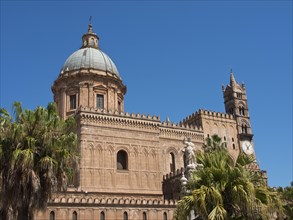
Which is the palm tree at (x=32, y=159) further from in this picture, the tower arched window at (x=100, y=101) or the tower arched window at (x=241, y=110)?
the tower arched window at (x=241, y=110)

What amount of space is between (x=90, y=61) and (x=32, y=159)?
2867cm

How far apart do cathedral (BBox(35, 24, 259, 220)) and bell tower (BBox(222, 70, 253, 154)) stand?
17cm

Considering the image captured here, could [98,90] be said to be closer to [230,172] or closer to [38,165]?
[38,165]

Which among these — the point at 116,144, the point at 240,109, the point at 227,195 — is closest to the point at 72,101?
the point at 116,144

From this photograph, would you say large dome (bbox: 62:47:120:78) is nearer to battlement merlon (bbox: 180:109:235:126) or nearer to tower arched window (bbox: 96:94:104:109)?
tower arched window (bbox: 96:94:104:109)

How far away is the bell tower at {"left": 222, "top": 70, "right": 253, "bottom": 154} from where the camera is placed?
47625 millimetres

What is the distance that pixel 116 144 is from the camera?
36781 mm

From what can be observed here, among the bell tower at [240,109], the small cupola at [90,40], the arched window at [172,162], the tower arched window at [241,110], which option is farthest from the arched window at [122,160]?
the tower arched window at [241,110]

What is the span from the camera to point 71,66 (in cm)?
4294

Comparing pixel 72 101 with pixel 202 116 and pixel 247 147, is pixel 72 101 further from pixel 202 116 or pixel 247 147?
pixel 247 147

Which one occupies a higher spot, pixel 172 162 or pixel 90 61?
pixel 90 61

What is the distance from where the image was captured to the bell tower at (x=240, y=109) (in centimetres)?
4762

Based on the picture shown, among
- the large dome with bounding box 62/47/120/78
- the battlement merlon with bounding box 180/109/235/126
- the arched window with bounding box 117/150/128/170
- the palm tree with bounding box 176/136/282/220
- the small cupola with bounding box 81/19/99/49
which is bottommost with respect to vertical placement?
the palm tree with bounding box 176/136/282/220

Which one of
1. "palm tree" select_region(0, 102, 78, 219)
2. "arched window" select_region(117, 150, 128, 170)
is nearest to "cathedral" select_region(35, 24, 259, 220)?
"arched window" select_region(117, 150, 128, 170)
